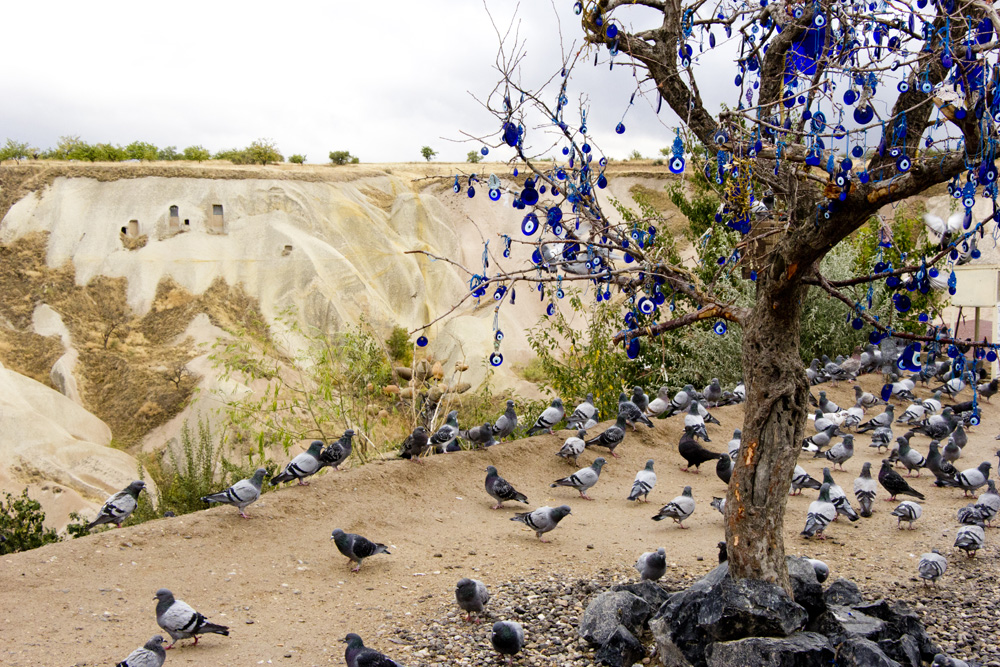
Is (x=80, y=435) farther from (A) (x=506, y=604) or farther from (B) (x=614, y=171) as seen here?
(B) (x=614, y=171)

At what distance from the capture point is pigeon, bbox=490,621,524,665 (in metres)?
4.93

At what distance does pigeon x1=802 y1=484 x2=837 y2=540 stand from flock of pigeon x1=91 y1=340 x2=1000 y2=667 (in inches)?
0.6

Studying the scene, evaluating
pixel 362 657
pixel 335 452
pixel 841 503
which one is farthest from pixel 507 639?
pixel 841 503

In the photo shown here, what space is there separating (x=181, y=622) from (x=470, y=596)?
199cm

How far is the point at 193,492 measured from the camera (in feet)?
32.2

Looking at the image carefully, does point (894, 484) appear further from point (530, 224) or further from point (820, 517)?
point (530, 224)

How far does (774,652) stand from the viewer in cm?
420

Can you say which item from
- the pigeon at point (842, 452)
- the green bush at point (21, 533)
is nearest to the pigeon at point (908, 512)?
the pigeon at point (842, 452)

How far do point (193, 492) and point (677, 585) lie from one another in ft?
21.3

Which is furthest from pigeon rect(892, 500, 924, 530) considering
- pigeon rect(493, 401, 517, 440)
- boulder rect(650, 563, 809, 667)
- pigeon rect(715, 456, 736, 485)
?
pigeon rect(493, 401, 517, 440)

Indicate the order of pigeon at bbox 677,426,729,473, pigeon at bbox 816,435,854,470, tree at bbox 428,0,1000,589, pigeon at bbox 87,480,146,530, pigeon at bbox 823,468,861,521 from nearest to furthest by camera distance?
tree at bbox 428,0,1000,589, pigeon at bbox 87,480,146,530, pigeon at bbox 823,468,861,521, pigeon at bbox 677,426,729,473, pigeon at bbox 816,435,854,470

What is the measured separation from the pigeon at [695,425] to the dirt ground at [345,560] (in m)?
1.46

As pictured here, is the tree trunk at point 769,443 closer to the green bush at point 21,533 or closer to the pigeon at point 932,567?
the pigeon at point 932,567

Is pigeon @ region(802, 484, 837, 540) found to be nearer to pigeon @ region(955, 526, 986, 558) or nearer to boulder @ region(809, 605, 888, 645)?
pigeon @ region(955, 526, 986, 558)
